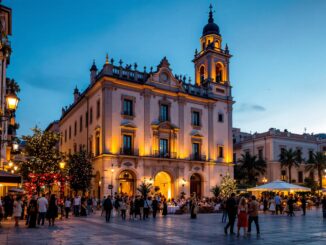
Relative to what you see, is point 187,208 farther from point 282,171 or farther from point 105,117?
point 282,171

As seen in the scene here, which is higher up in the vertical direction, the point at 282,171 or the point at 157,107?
the point at 157,107

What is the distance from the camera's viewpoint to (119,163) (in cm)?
3719

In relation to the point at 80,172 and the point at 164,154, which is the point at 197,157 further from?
the point at 80,172

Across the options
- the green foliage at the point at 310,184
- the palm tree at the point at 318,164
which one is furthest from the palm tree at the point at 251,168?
the palm tree at the point at 318,164

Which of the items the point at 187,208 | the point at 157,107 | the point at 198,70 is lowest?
the point at 187,208

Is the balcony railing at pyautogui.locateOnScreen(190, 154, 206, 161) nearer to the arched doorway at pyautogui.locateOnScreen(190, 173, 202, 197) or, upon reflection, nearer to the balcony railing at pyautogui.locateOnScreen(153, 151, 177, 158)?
the arched doorway at pyautogui.locateOnScreen(190, 173, 202, 197)

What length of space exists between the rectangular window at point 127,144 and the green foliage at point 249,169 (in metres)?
25.6

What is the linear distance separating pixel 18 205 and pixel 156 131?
73.7 ft

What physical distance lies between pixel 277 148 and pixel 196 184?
22241 mm

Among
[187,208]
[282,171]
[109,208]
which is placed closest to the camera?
[109,208]

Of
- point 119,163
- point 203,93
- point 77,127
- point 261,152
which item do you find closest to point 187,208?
point 119,163

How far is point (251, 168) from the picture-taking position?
58656 millimetres

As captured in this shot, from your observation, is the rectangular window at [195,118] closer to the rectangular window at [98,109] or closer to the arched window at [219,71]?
the arched window at [219,71]

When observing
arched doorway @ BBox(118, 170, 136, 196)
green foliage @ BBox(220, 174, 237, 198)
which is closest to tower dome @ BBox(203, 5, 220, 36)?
green foliage @ BBox(220, 174, 237, 198)
